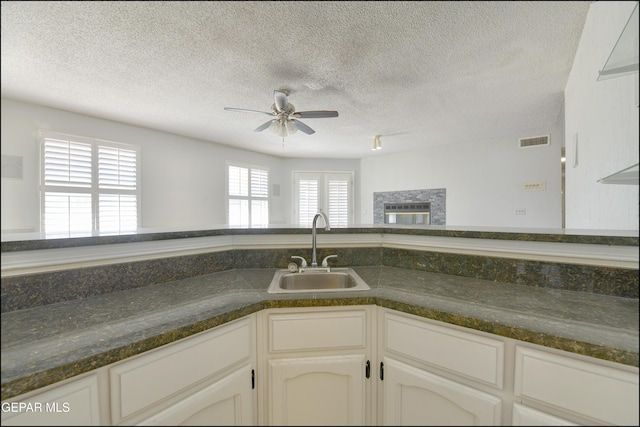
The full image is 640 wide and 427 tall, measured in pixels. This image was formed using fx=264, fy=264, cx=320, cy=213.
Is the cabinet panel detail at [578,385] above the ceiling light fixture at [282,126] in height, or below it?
below

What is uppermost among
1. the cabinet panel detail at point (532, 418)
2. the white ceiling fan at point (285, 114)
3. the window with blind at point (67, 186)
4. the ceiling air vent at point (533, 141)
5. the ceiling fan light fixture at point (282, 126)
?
the ceiling air vent at point (533, 141)

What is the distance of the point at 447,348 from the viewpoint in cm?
89

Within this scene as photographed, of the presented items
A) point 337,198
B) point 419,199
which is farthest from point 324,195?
point 419,199

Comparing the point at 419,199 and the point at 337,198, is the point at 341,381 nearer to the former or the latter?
the point at 419,199

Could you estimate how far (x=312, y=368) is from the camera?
3.35 ft

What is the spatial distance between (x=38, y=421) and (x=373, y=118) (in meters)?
3.52

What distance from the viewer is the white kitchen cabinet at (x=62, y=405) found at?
587 mm

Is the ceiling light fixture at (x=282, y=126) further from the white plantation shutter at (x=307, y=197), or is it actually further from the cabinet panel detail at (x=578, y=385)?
the white plantation shutter at (x=307, y=197)

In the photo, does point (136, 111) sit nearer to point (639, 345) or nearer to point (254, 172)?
point (254, 172)

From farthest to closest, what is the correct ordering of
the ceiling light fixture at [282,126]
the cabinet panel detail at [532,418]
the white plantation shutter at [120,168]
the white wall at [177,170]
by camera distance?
the white wall at [177,170]
the white plantation shutter at [120,168]
the ceiling light fixture at [282,126]
the cabinet panel detail at [532,418]

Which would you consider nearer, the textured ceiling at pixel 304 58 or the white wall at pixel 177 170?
the textured ceiling at pixel 304 58

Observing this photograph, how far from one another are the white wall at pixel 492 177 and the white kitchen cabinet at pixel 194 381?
386cm

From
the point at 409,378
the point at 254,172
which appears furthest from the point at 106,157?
the point at 409,378

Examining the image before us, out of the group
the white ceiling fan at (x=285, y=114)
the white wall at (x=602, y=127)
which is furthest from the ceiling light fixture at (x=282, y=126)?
the white wall at (x=602, y=127)
